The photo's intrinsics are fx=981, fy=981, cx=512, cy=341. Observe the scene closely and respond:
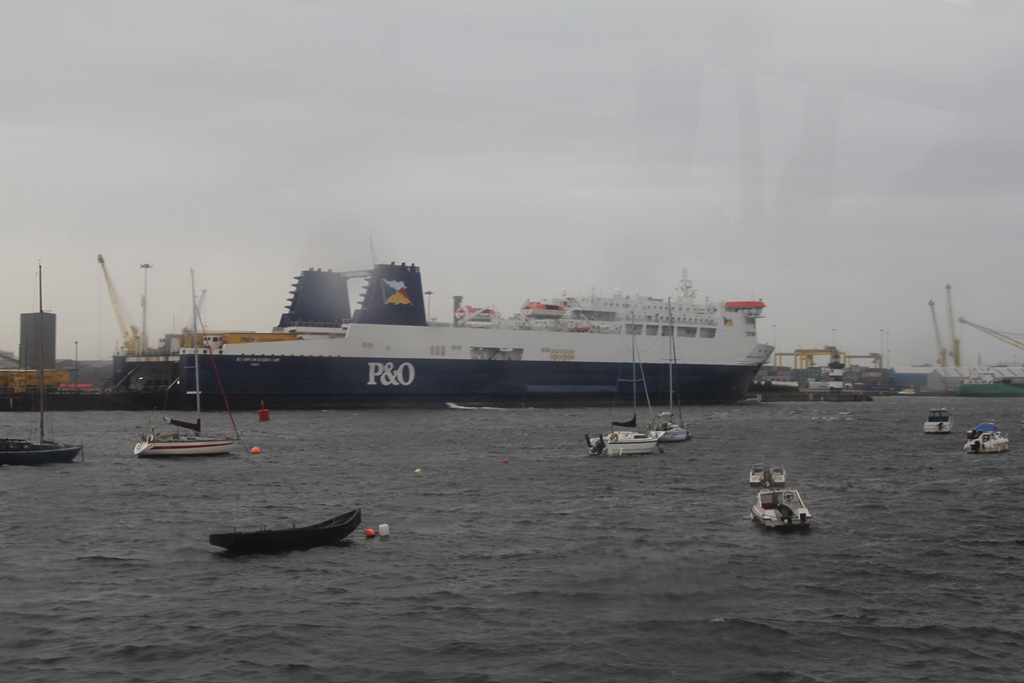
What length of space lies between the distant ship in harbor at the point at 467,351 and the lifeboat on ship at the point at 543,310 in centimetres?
10

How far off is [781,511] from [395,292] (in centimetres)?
4984

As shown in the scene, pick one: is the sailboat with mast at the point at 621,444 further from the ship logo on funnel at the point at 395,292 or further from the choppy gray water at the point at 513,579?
the ship logo on funnel at the point at 395,292

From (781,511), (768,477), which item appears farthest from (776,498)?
(768,477)

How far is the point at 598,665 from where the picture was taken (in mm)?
13578

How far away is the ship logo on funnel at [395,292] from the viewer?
68.9 meters

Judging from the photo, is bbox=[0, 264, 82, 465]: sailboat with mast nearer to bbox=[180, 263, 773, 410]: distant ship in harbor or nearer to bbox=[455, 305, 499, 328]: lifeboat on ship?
bbox=[180, 263, 773, 410]: distant ship in harbor

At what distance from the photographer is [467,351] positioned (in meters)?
70.5

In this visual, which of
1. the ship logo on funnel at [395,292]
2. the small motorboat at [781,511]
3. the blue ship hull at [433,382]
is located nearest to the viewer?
→ the small motorboat at [781,511]

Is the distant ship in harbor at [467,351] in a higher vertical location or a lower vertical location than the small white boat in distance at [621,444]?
higher

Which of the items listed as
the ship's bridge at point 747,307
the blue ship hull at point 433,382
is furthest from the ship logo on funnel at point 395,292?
the ship's bridge at point 747,307

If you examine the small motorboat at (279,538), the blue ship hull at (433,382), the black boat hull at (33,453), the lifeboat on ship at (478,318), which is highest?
the lifeboat on ship at (478,318)

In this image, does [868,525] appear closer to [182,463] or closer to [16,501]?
[16,501]

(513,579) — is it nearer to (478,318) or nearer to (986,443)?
(986,443)

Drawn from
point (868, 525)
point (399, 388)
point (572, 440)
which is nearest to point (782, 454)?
point (572, 440)
